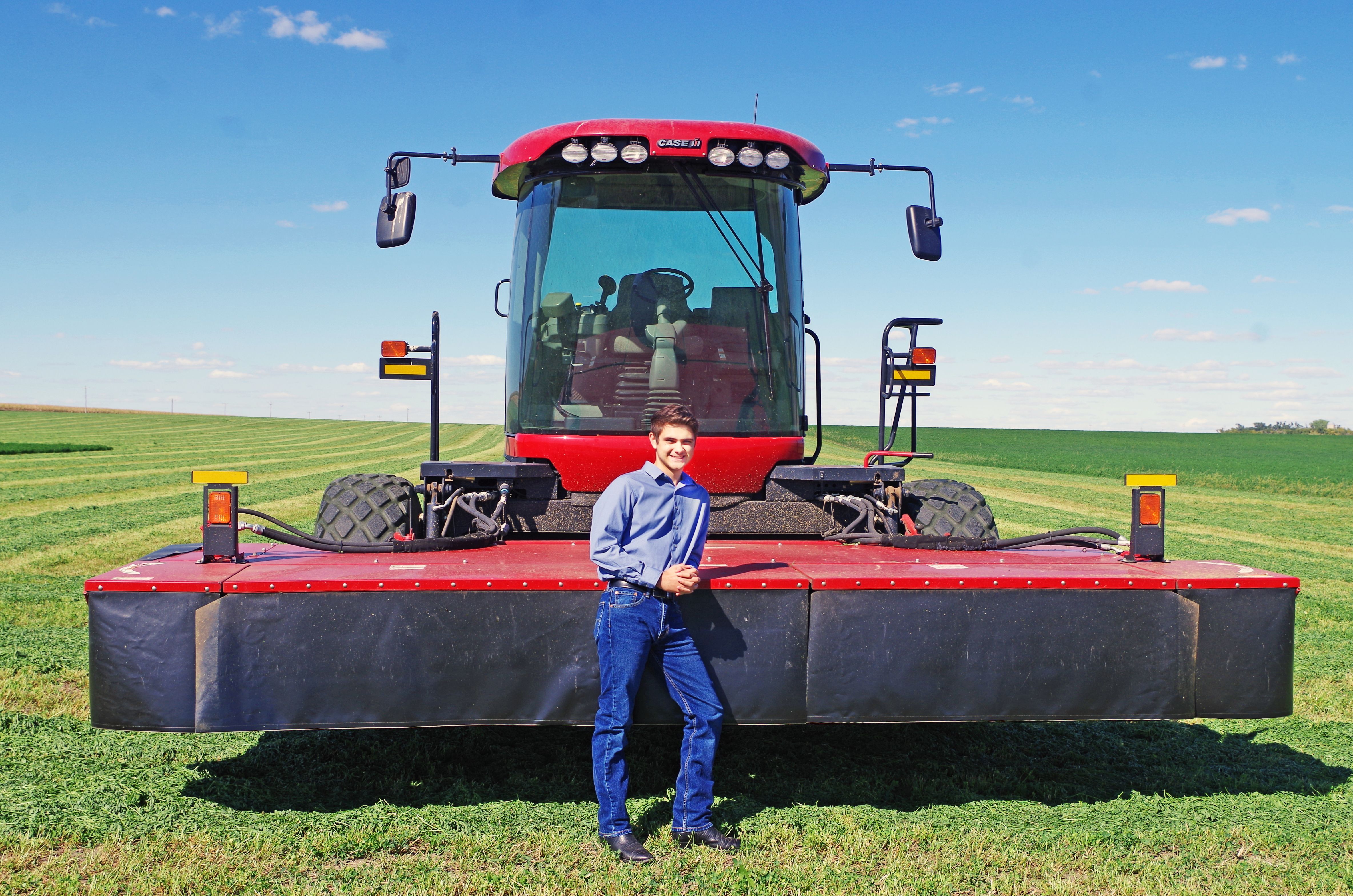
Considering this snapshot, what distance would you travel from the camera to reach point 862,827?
399 centimetres

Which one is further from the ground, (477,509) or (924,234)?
(924,234)

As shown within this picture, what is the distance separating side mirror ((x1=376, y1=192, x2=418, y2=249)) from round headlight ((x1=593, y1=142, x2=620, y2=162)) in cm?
94

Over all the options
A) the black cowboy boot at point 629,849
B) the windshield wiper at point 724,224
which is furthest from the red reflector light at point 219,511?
the windshield wiper at point 724,224

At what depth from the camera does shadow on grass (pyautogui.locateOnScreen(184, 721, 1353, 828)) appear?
4.39 m

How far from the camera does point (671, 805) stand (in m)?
4.23

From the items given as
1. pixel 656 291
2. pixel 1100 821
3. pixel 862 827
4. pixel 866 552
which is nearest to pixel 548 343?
pixel 656 291

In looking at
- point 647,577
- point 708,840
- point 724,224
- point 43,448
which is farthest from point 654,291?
point 43,448

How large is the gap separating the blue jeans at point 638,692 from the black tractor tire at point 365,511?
1.76 meters

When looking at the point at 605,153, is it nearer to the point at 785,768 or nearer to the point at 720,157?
the point at 720,157

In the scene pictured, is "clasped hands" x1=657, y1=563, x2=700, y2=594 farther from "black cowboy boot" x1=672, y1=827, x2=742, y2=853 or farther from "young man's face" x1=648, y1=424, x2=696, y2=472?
"black cowboy boot" x1=672, y1=827, x2=742, y2=853

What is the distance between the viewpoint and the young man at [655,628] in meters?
3.71

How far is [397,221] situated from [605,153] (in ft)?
3.63

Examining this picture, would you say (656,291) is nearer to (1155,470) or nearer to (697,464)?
(697,464)

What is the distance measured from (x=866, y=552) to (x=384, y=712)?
214cm
